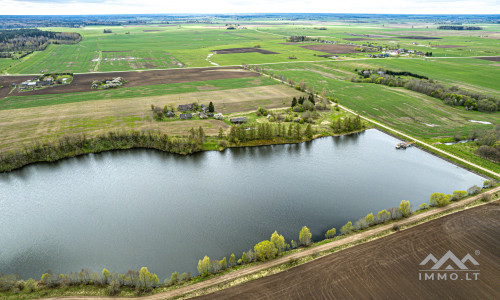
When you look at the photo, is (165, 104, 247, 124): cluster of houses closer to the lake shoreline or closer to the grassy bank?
the lake shoreline

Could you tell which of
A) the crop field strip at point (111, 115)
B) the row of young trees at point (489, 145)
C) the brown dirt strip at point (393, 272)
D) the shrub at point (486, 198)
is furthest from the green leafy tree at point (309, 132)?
the row of young trees at point (489, 145)

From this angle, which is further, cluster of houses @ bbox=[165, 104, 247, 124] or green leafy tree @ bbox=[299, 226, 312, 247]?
cluster of houses @ bbox=[165, 104, 247, 124]

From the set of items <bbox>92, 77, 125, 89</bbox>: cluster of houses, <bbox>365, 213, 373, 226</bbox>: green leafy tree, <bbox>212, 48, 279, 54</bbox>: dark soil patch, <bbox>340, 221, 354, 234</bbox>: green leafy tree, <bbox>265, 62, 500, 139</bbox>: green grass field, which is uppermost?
<bbox>212, 48, 279, 54</bbox>: dark soil patch

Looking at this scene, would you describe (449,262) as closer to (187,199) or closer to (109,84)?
(187,199)

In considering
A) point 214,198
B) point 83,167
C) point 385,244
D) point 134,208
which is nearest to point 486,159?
point 385,244

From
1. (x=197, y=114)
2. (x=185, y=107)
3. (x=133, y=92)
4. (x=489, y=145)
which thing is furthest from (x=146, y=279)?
(x=133, y=92)

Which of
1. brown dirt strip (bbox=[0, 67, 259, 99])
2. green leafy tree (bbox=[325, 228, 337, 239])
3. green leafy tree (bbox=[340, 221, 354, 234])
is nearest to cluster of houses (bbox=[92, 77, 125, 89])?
brown dirt strip (bbox=[0, 67, 259, 99])

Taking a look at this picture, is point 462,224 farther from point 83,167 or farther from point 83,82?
point 83,82

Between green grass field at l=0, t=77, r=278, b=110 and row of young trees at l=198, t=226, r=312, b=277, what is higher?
green grass field at l=0, t=77, r=278, b=110
